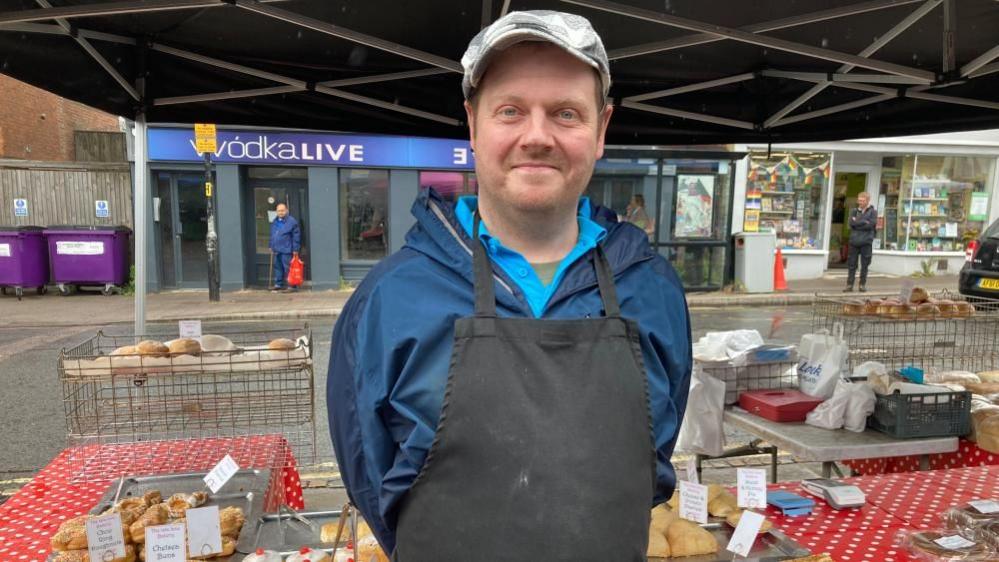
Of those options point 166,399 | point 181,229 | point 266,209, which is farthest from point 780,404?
point 181,229

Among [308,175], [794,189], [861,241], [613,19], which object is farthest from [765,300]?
[613,19]

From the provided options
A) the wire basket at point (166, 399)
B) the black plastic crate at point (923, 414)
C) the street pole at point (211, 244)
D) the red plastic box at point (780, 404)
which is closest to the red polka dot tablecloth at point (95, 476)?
the wire basket at point (166, 399)

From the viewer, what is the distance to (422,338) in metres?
1.33

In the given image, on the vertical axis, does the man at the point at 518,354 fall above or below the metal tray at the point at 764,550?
above

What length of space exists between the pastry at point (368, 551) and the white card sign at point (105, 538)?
2.09 feet

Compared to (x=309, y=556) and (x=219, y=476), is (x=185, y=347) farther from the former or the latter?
(x=309, y=556)

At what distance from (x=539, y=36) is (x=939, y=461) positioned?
377cm

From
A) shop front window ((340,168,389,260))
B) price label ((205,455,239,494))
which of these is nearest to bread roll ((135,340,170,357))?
price label ((205,455,239,494))

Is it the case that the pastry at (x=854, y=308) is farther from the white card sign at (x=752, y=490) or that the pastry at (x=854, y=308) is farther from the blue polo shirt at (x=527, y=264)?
the blue polo shirt at (x=527, y=264)

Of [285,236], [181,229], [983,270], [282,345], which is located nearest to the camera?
[282,345]

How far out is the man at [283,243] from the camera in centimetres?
1314

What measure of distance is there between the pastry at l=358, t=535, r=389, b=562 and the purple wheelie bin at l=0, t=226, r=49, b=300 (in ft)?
43.2

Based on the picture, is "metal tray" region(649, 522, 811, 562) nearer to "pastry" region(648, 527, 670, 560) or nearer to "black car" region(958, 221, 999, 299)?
"pastry" region(648, 527, 670, 560)

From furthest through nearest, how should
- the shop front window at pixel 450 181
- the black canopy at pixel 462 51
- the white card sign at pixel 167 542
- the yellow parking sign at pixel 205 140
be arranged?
the shop front window at pixel 450 181 < the yellow parking sign at pixel 205 140 < the black canopy at pixel 462 51 < the white card sign at pixel 167 542
